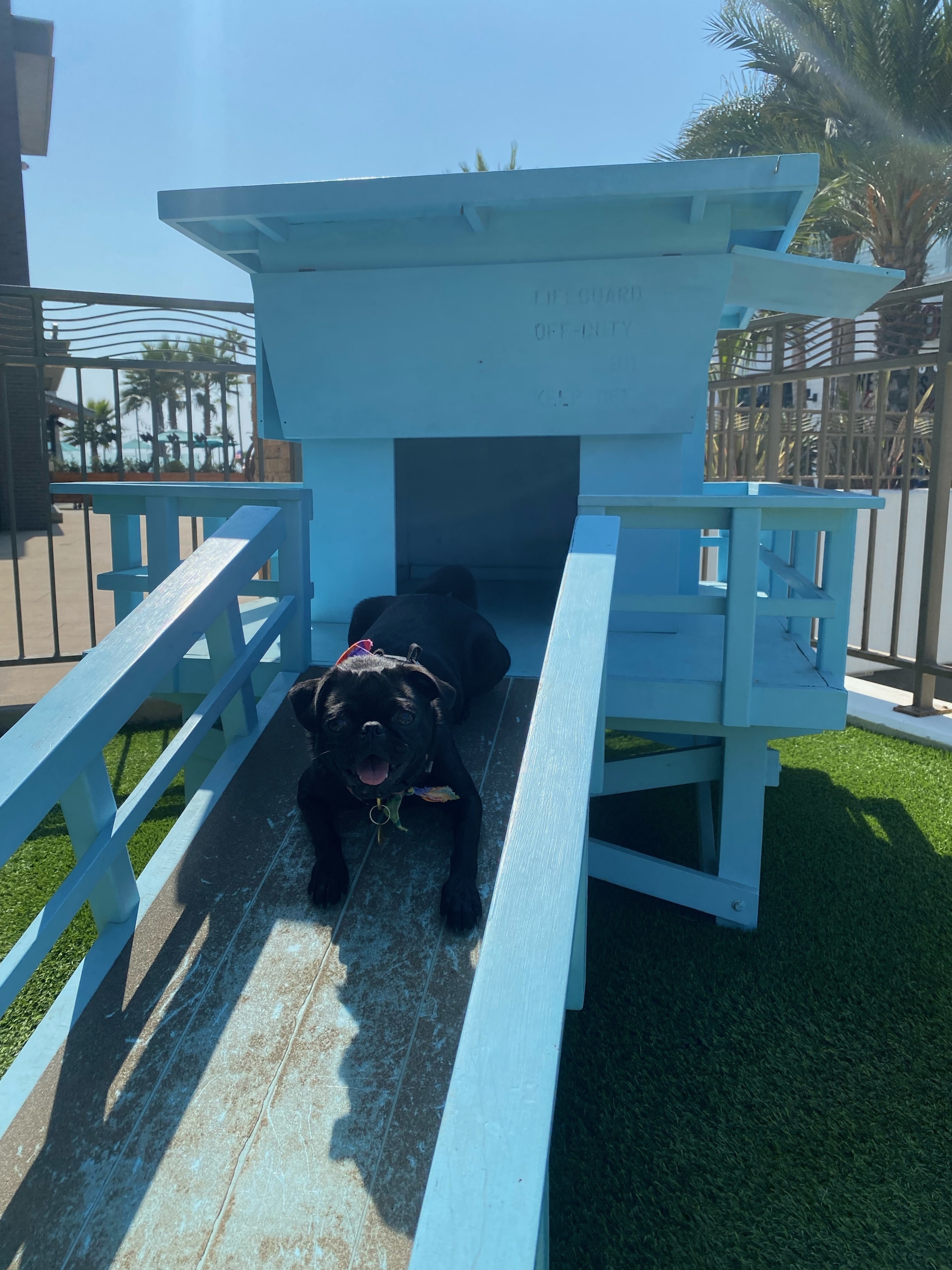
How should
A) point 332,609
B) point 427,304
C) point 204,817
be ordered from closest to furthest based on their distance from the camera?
1. point 204,817
2. point 427,304
3. point 332,609

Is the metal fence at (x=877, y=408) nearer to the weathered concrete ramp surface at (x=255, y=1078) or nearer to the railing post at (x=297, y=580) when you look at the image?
the railing post at (x=297, y=580)

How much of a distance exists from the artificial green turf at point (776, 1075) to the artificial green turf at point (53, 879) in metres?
1.64

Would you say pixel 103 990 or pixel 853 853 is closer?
pixel 103 990

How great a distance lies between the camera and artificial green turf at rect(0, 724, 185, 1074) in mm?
3162

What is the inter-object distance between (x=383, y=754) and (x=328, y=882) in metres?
0.44

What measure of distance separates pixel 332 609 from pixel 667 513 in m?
2.42

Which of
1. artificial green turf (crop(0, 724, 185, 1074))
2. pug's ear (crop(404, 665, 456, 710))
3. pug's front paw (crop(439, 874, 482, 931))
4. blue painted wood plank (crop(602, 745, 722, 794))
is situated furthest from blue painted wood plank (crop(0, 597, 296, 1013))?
blue painted wood plank (crop(602, 745, 722, 794))

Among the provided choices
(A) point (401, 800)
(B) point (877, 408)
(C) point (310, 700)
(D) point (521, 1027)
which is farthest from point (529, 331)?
(D) point (521, 1027)

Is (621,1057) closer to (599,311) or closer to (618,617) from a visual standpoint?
(618,617)

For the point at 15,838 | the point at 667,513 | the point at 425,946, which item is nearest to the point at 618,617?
the point at 667,513

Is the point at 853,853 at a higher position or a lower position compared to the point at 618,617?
lower

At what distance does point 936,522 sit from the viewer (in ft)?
18.6

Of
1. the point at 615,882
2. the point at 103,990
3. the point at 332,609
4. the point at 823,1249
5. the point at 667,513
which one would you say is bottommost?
the point at 823,1249

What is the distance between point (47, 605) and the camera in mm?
9766
